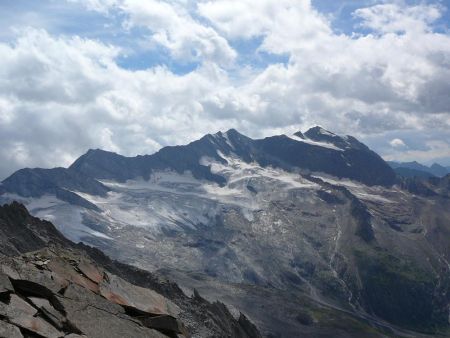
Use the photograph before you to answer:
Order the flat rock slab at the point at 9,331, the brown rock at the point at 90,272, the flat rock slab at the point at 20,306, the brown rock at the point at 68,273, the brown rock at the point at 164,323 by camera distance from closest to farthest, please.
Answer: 1. the flat rock slab at the point at 9,331
2. the flat rock slab at the point at 20,306
3. the brown rock at the point at 164,323
4. the brown rock at the point at 68,273
5. the brown rock at the point at 90,272

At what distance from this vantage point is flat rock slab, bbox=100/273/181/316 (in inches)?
1615

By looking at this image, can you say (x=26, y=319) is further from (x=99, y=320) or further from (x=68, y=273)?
(x=68, y=273)

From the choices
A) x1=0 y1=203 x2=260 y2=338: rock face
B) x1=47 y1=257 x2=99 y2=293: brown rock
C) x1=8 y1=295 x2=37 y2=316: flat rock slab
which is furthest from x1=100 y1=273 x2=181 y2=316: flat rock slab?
x1=8 y1=295 x2=37 y2=316: flat rock slab

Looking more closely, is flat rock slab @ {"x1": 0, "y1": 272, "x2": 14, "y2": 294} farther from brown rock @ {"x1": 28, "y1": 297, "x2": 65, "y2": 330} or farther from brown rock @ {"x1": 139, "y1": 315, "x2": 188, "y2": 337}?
brown rock @ {"x1": 139, "y1": 315, "x2": 188, "y2": 337}

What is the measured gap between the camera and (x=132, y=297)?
4266 cm

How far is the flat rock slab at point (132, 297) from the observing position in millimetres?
41031

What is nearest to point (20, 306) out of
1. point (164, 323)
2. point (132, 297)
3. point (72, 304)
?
point (72, 304)

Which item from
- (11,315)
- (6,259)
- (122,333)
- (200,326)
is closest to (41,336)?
(11,315)

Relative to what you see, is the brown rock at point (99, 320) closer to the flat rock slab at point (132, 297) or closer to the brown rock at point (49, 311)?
the brown rock at point (49, 311)

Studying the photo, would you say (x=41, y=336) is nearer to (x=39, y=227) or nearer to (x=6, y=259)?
(x=6, y=259)

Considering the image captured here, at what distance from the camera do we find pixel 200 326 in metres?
77.7

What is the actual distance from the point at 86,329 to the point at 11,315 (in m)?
4.82

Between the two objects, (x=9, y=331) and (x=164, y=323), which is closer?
(x=9, y=331)

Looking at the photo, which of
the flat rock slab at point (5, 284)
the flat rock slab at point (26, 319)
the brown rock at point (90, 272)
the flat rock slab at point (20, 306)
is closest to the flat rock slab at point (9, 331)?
the flat rock slab at point (26, 319)
